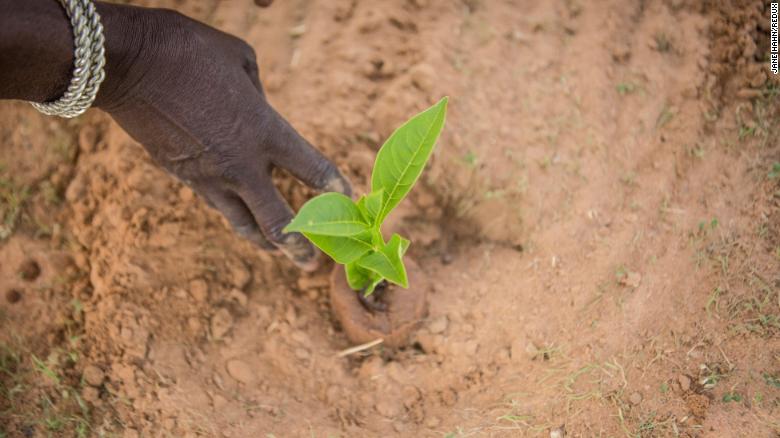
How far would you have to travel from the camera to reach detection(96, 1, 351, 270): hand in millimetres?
1564

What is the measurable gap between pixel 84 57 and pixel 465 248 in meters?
1.50

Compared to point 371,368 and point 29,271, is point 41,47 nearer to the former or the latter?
point 29,271

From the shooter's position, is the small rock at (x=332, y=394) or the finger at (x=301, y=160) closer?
the finger at (x=301, y=160)

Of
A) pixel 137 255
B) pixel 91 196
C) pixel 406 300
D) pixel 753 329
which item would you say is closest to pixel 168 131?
pixel 137 255

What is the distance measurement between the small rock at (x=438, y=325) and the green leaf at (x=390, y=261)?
0.54m

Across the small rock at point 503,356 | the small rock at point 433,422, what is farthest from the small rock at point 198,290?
the small rock at point 503,356

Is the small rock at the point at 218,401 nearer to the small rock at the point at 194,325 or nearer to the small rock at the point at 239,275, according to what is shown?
the small rock at the point at 194,325

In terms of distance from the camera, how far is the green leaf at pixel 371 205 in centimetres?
152

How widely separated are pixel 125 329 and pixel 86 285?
0.29m

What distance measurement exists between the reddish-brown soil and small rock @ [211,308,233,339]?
10 millimetres

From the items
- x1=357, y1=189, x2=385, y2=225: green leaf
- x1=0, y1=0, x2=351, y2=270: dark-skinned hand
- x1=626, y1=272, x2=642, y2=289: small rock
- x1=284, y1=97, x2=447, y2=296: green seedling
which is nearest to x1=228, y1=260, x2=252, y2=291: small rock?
x1=0, y1=0, x2=351, y2=270: dark-skinned hand

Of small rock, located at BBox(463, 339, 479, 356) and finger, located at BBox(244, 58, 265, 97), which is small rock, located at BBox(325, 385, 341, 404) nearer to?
small rock, located at BBox(463, 339, 479, 356)

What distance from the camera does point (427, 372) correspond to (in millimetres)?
2029

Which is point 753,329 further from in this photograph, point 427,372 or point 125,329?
point 125,329
